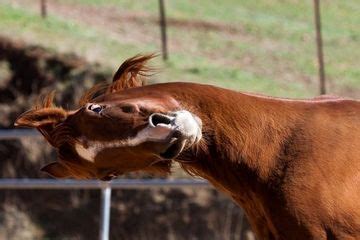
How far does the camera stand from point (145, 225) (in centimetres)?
1128

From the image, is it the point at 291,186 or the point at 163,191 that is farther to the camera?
the point at 163,191

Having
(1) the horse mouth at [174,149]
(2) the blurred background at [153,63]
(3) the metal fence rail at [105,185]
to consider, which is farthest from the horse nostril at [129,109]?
(2) the blurred background at [153,63]

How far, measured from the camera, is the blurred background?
11.2m

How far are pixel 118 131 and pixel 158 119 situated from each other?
A: 0.15 meters

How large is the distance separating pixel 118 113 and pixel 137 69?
1.27 feet

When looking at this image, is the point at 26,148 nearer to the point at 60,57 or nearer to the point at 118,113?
the point at 60,57

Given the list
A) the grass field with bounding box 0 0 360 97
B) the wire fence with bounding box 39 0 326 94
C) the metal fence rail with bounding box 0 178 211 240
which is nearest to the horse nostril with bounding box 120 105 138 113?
the metal fence rail with bounding box 0 178 211 240

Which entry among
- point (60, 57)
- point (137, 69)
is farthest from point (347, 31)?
point (137, 69)

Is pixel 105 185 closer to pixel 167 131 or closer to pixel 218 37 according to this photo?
pixel 167 131

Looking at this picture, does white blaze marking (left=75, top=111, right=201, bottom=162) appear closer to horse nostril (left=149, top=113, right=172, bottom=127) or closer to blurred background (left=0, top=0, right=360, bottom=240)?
horse nostril (left=149, top=113, right=172, bottom=127)

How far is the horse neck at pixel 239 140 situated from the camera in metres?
3.29

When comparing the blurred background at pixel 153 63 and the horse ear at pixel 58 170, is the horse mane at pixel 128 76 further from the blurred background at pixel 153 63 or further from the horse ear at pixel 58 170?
the blurred background at pixel 153 63

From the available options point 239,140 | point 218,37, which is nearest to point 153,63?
point 218,37

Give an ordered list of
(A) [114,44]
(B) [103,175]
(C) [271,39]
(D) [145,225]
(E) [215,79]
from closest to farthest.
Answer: (B) [103,175] → (D) [145,225] → (E) [215,79] → (A) [114,44] → (C) [271,39]
